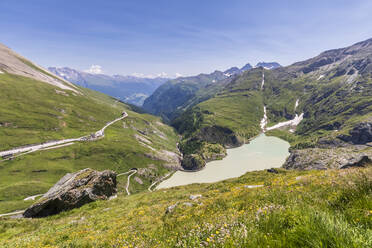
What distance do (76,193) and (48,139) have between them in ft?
471

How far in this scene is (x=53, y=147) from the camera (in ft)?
405

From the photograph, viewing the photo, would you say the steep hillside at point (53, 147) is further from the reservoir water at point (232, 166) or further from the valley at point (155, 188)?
the reservoir water at point (232, 166)

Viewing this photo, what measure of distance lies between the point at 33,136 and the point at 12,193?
236ft

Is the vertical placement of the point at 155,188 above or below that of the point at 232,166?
below

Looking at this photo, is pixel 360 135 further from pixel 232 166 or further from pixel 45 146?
pixel 45 146

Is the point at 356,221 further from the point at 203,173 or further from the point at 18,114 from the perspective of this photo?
the point at 18,114

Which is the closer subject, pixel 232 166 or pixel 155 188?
pixel 155 188

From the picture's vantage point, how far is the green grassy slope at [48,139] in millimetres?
89688

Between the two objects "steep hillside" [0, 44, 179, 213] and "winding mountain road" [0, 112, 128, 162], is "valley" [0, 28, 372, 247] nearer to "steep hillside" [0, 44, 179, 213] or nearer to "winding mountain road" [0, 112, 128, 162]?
"winding mountain road" [0, 112, 128, 162]

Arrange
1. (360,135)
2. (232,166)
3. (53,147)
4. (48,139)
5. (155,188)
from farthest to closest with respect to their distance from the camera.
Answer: (360,135) < (232,166) < (48,139) < (53,147) < (155,188)

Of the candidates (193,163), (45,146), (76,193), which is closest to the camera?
(76,193)

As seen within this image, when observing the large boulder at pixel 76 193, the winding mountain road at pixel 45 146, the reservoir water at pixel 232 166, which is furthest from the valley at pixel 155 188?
the reservoir water at pixel 232 166

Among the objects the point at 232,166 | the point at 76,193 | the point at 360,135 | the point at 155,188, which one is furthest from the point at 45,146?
the point at 360,135

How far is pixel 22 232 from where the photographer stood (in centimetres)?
1566
